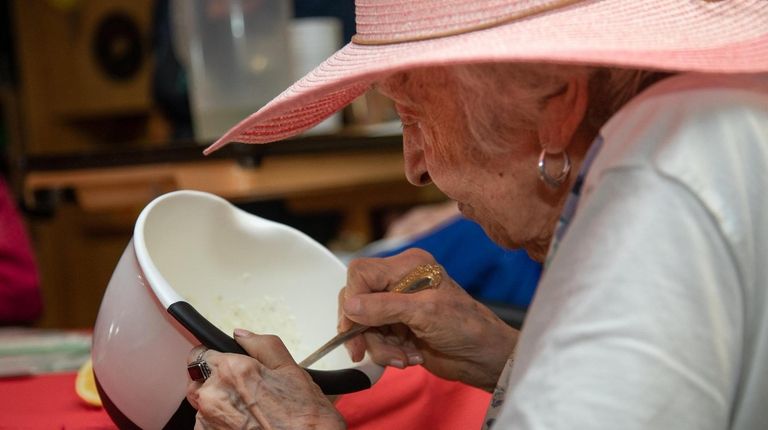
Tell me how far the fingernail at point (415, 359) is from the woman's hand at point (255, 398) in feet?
0.66

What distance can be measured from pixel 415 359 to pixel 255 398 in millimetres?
247

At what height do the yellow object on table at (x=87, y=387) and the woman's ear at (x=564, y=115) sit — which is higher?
the woman's ear at (x=564, y=115)

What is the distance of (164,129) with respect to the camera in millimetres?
4922

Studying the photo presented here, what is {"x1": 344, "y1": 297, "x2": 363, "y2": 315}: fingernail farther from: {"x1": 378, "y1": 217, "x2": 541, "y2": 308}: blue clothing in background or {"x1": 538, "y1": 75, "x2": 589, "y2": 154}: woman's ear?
{"x1": 378, "y1": 217, "x2": 541, "y2": 308}: blue clothing in background

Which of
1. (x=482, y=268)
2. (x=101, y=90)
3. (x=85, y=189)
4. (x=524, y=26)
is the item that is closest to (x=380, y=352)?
(x=524, y=26)

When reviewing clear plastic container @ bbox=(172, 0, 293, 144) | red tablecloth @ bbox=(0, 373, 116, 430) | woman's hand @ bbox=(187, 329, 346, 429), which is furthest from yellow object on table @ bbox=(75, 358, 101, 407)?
clear plastic container @ bbox=(172, 0, 293, 144)

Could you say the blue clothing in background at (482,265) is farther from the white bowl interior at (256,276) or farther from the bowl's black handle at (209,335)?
the bowl's black handle at (209,335)

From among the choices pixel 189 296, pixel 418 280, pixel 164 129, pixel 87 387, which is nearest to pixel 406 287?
pixel 418 280

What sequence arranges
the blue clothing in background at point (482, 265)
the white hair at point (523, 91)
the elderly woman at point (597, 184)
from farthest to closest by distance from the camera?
the blue clothing in background at point (482, 265) → the white hair at point (523, 91) → the elderly woman at point (597, 184)

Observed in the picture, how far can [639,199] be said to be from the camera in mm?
519

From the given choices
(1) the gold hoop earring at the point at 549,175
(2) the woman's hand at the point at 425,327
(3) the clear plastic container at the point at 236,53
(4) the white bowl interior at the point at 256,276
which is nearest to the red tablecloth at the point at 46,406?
(4) the white bowl interior at the point at 256,276

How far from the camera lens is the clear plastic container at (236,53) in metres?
2.32

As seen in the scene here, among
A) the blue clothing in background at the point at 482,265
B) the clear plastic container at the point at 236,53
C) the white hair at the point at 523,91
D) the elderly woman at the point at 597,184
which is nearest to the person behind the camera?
the elderly woman at the point at 597,184

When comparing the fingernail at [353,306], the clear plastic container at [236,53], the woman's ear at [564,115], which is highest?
the woman's ear at [564,115]
